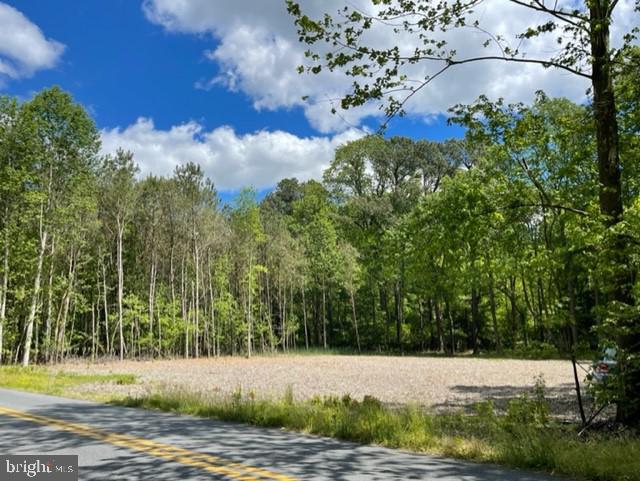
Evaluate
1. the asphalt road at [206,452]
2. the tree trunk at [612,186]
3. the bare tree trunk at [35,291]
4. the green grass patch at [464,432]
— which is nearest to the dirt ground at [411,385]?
the green grass patch at [464,432]

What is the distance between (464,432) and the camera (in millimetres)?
8219

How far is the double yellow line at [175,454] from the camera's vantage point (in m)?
5.59

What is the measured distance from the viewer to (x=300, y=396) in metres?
14.9

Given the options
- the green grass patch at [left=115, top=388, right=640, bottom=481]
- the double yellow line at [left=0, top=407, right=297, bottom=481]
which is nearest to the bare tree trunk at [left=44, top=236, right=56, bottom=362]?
the green grass patch at [left=115, top=388, right=640, bottom=481]

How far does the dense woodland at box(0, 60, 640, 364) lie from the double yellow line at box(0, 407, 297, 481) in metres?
5.28

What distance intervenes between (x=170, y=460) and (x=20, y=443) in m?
2.57

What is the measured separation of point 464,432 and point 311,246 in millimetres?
42369

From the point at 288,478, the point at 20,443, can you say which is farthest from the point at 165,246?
the point at 288,478

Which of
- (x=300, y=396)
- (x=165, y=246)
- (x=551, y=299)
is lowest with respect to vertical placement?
(x=300, y=396)

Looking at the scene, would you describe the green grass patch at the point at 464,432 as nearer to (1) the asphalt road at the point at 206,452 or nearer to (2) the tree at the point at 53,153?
(1) the asphalt road at the point at 206,452

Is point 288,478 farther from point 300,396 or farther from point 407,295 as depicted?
point 407,295

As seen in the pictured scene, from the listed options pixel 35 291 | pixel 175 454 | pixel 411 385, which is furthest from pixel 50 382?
pixel 175 454

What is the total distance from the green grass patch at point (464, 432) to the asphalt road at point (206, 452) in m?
0.40

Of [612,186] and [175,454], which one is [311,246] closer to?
[612,186]
